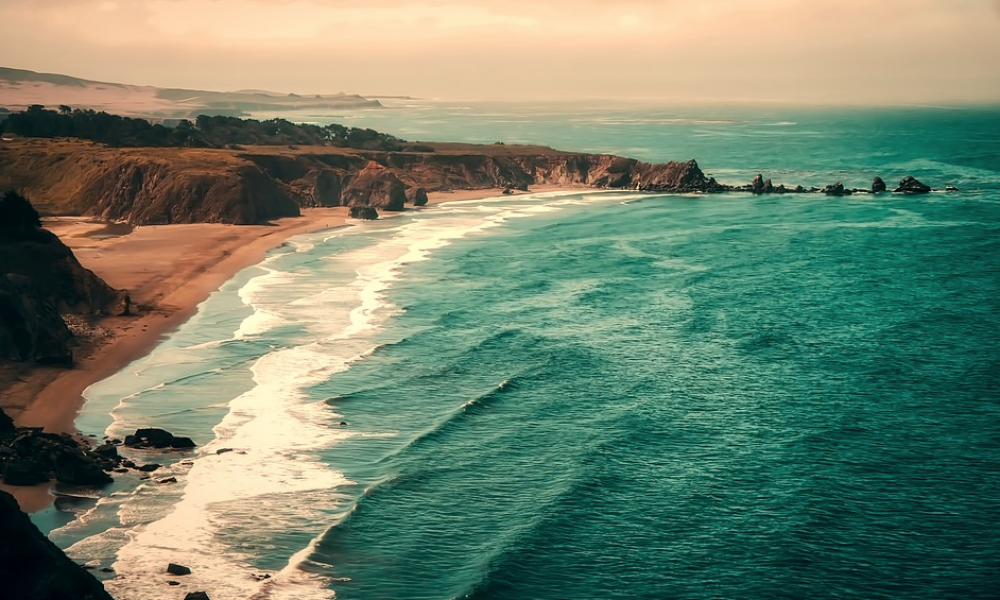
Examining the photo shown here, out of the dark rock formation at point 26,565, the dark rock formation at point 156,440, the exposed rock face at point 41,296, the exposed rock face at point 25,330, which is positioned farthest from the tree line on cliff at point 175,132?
the dark rock formation at point 26,565

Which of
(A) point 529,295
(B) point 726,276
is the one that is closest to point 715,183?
(B) point 726,276

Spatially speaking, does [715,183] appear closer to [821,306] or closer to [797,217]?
[797,217]

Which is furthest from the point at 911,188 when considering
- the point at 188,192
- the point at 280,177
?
the point at 188,192

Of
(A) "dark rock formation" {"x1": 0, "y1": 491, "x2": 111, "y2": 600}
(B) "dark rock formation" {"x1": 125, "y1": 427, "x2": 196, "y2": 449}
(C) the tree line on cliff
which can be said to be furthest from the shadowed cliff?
(C) the tree line on cliff

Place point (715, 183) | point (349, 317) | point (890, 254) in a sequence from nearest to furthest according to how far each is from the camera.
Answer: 1. point (349, 317)
2. point (890, 254)
3. point (715, 183)

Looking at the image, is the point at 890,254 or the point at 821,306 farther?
the point at 890,254

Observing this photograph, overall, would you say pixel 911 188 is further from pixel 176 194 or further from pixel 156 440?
pixel 156 440
